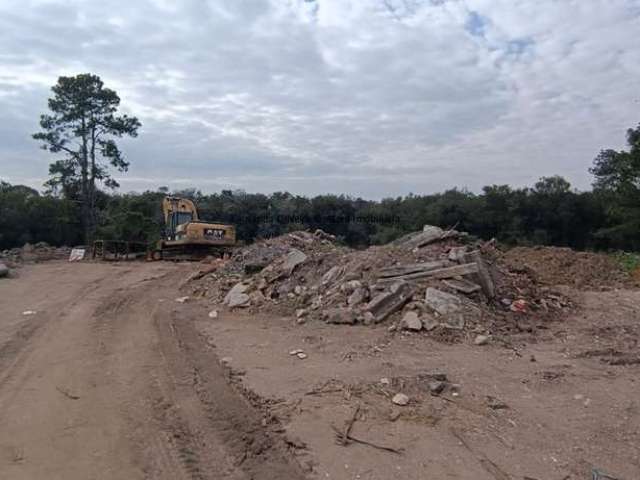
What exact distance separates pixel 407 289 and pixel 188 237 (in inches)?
586

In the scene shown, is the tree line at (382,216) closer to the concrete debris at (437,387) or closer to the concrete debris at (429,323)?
the concrete debris at (429,323)

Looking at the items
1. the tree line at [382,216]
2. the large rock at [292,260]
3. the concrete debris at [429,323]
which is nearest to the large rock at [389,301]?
the concrete debris at [429,323]

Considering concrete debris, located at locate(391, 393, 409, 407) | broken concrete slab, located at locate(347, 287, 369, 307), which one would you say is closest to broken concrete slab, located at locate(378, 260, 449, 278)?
broken concrete slab, located at locate(347, 287, 369, 307)

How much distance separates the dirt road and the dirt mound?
6.97m

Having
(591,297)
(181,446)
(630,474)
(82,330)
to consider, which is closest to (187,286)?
(82,330)

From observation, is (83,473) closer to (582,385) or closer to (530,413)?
(530,413)

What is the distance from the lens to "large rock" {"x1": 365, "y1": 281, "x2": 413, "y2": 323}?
27.5 feet

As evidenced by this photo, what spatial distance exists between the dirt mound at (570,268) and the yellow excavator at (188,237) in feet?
38.3

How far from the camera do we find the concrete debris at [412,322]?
7719 millimetres

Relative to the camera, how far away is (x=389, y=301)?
8539mm

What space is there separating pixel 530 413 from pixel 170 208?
70.7 feet

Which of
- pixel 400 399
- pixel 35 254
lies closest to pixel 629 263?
pixel 400 399

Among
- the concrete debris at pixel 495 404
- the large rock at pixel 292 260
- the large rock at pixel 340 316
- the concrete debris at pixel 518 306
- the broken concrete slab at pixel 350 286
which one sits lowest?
the concrete debris at pixel 495 404

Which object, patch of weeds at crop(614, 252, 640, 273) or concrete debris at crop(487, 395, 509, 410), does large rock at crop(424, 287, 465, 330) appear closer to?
concrete debris at crop(487, 395, 509, 410)
